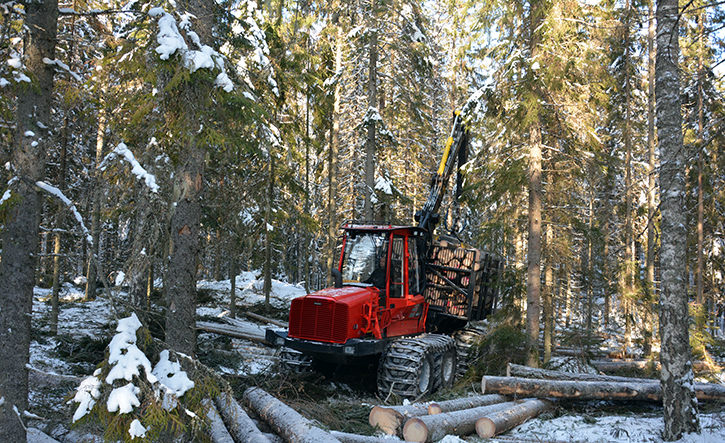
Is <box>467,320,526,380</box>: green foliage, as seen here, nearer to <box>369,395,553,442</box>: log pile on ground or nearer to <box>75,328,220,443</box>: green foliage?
<box>369,395,553,442</box>: log pile on ground

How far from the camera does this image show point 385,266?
9.60 metres

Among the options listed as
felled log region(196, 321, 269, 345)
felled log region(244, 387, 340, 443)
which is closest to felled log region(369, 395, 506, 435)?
felled log region(244, 387, 340, 443)

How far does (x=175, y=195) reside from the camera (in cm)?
595

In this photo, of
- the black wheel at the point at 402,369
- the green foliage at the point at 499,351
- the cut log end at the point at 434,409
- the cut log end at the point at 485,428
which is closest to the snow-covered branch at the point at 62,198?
the cut log end at the point at 434,409

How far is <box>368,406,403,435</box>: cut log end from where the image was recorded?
256 inches

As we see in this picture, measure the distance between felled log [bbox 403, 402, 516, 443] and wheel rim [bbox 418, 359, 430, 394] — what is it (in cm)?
205

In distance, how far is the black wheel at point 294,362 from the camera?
31.5ft

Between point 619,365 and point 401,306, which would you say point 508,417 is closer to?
point 401,306

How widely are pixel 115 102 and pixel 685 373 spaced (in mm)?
8874

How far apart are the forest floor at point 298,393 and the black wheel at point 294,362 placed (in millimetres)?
265

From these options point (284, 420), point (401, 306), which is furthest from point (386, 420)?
point (401, 306)

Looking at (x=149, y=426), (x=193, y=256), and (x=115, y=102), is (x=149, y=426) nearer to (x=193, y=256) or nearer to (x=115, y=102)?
(x=193, y=256)

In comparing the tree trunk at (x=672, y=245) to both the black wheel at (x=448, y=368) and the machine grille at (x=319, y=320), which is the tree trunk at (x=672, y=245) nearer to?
the black wheel at (x=448, y=368)

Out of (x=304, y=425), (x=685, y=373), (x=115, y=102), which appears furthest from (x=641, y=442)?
(x=115, y=102)
